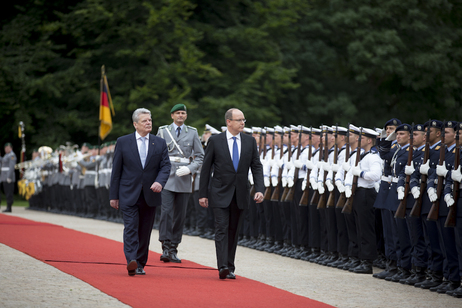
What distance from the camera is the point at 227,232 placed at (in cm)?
885

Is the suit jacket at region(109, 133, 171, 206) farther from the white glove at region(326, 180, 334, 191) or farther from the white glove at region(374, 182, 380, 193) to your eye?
the white glove at region(374, 182, 380, 193)

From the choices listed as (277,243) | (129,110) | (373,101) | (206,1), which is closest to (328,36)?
(373,101)

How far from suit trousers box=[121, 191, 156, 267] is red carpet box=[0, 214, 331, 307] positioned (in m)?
0.27

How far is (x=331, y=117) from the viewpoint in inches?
1355

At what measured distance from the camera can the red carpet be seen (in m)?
7.10

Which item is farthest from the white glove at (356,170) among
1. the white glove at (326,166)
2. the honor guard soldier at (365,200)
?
the white glove at (326,166)

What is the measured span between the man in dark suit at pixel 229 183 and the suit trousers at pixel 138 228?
0.68 meters

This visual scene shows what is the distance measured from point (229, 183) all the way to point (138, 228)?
1203 mm

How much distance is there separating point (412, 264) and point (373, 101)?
27055mm

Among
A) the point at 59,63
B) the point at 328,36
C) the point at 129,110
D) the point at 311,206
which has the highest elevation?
the point at 328,36

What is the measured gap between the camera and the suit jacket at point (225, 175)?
888 centimetres

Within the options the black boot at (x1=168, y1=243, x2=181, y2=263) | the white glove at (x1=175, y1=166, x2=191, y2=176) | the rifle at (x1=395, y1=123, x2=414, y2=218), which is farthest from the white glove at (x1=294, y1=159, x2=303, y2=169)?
the rifle at (x1=395, y1=123, x2=414, y2=218)

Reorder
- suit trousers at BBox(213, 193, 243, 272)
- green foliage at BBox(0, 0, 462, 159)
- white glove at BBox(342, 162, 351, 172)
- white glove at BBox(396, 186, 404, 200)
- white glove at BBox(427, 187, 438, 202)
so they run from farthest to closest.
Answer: green foliage at BBox(0, 0, 462, 159)
white glove at BBox(342, 162, 351, 172)
white glove at BBox(396, 186, 404, 200)
suit trousers at BBox(213, 193, 243, 272)
white glove at BBox(427, 187, 438, 202)

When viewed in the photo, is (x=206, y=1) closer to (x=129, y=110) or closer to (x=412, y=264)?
(x=129, y=110)
